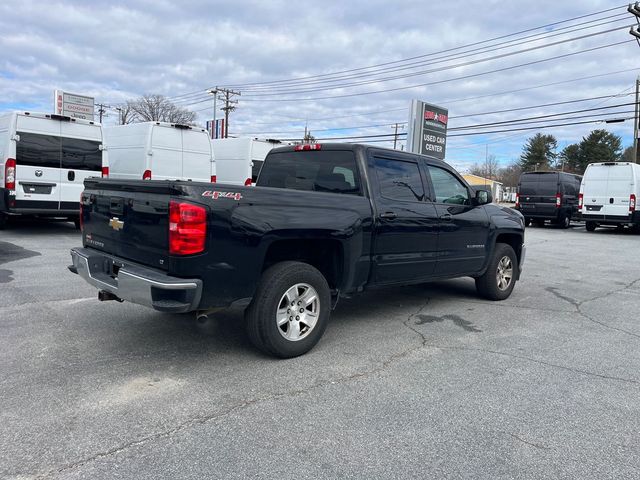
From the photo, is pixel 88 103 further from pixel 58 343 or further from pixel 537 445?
pixel 537 445

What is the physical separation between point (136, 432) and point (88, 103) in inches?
1434

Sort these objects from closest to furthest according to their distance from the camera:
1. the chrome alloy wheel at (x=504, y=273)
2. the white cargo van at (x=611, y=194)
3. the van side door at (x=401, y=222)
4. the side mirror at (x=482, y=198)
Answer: the van side door at (x=401, y=222)
the side mirror at (x=482, y=198)
the chrome alloy wheel at (x=504, y=273)
the white cargo van at (x=611, y=194)

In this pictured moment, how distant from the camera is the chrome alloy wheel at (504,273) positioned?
698 cm

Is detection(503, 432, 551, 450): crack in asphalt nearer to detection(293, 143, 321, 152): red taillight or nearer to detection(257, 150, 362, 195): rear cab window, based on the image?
detection(257, 150, 362, 195): rear cab window

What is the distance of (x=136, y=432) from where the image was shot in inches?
121

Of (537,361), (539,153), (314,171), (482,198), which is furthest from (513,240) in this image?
(539,153)

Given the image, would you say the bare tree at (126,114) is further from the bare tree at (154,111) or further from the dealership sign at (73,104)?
the dealership sign at (73,104)

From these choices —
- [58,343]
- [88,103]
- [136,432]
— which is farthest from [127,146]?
[88,103]

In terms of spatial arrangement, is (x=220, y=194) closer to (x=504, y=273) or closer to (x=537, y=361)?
(x=537, y=361)

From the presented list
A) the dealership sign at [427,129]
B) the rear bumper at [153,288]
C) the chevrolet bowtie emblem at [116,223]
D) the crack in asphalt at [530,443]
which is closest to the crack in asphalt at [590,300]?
the crack in asphalt at [530,443]

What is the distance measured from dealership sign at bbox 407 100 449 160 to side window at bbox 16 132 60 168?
8.58 metres

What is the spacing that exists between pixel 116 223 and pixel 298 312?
5.59 ft

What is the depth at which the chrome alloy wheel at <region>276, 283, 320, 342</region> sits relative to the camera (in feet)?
14.0

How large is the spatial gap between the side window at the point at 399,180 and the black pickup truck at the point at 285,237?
1 cm
